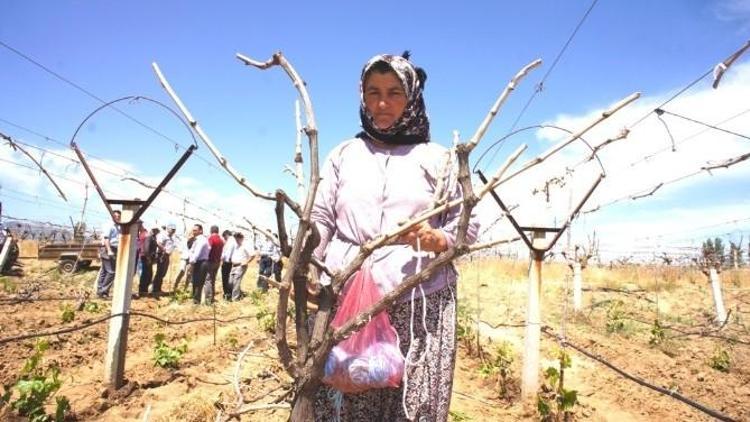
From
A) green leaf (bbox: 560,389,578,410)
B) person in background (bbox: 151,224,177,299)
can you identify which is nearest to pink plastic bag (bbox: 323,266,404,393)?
green leaf (bbox: 560,389,578,410)

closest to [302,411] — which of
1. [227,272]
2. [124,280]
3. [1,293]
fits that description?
[124,280]

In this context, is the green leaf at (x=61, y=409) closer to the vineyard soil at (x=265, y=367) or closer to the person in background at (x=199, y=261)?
the vineyard soil at (x=265, y=367)

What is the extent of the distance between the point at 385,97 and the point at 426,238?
1.77 feet

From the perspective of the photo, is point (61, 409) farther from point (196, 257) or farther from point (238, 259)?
point (238, 259)

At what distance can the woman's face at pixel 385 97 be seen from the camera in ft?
5.15

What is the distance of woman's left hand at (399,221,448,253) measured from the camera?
4.36ft

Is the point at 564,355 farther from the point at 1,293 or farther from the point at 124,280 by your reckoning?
the point at 1,293

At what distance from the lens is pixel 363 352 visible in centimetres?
131

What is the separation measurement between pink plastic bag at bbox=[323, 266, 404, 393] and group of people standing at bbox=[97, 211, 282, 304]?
7213 millimetres

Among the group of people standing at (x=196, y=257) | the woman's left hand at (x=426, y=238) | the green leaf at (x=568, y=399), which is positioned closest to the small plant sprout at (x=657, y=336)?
the green leaf at (x=568, y=399)

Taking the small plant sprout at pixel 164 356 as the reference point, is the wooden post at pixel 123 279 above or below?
above

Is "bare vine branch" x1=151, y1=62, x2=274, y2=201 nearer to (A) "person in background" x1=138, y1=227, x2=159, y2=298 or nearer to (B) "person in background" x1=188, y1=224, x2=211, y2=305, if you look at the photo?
(B) "person in background" x1=188, y1=224, x2=211, y2=305

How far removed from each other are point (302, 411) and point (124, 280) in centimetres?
286

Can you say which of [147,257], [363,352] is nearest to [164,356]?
[363,352]
